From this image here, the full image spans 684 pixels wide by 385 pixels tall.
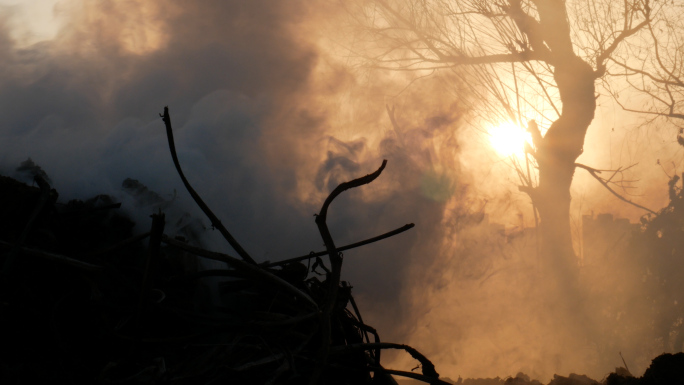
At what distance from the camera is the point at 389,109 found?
7.96 metres

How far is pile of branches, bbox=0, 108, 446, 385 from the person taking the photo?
1.37 m

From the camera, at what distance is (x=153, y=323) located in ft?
5.33

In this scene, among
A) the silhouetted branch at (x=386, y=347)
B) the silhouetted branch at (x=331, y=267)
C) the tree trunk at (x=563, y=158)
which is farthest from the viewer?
the tree trunk at (x=563, y=158)

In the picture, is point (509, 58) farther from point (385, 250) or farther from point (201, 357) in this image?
point (201, 357)

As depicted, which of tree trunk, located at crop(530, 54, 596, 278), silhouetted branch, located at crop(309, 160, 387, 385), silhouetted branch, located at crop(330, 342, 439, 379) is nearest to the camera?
silhouetted branch, located at crop(309, 160, 387, 385)

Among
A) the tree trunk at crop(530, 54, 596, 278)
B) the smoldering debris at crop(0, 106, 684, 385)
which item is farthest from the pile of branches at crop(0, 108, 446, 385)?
the tree trunk at crop(530, 54, 596, 278)

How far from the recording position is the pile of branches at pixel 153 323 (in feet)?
4.48

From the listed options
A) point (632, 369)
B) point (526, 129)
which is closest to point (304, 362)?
point (526, 129)

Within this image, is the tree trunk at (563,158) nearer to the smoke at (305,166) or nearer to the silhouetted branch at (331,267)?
the smoke at (305,166)

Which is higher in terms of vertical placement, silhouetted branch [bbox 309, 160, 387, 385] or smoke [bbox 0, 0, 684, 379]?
smoke [bbox 0, 0, 684, 379]

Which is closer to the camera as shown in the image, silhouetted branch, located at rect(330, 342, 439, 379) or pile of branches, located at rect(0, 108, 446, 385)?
pile of branches, located at rect(0, 108, 446, 385)

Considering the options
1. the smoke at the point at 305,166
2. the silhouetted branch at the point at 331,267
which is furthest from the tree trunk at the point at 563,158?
the silhouetted branch at the point at 331,267

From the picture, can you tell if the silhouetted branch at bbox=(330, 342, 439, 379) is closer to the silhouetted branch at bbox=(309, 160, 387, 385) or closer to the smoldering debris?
the smoldering debris

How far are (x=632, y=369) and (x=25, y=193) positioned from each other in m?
12.7
